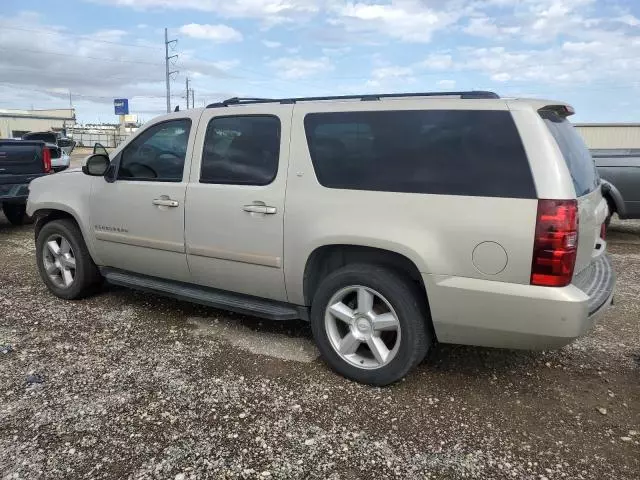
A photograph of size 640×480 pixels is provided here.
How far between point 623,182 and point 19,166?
930cm

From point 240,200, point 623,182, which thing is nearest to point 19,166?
point 240,200

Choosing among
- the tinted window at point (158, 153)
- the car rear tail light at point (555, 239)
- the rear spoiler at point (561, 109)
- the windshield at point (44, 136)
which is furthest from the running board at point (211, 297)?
the windshield at point (44, 136)

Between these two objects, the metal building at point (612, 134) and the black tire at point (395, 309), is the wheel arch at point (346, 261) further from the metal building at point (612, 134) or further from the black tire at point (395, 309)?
the metal building at point (612, 134)

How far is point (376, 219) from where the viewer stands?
129 inches

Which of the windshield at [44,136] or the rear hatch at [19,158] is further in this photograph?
the windshield at [44,136]

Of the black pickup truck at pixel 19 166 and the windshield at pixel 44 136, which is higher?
the windshield at pixel 44 136

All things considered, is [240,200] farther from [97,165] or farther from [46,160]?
[46,160]

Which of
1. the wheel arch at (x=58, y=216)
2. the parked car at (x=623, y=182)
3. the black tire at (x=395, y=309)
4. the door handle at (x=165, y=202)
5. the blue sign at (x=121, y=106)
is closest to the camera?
the black tire at (x=395, y=309)

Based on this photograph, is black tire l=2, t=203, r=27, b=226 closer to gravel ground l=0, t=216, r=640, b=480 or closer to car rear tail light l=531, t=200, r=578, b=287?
gravel ground l=0, t=216, r=640, b=480

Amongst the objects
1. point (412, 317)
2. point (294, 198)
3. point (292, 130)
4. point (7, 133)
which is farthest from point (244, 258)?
point (7, 133)

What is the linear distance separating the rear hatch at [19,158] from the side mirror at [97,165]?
172 inches

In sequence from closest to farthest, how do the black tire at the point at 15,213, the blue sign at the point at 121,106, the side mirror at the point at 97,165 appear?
the side mirror at the point at 97,165 < the black tire at the point at 15,213 < the blue sign at the point at 121,106

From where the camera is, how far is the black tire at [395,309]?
3256mm

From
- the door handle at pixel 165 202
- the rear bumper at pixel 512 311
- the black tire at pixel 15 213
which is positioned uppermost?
the door handle at pixel 165 202
